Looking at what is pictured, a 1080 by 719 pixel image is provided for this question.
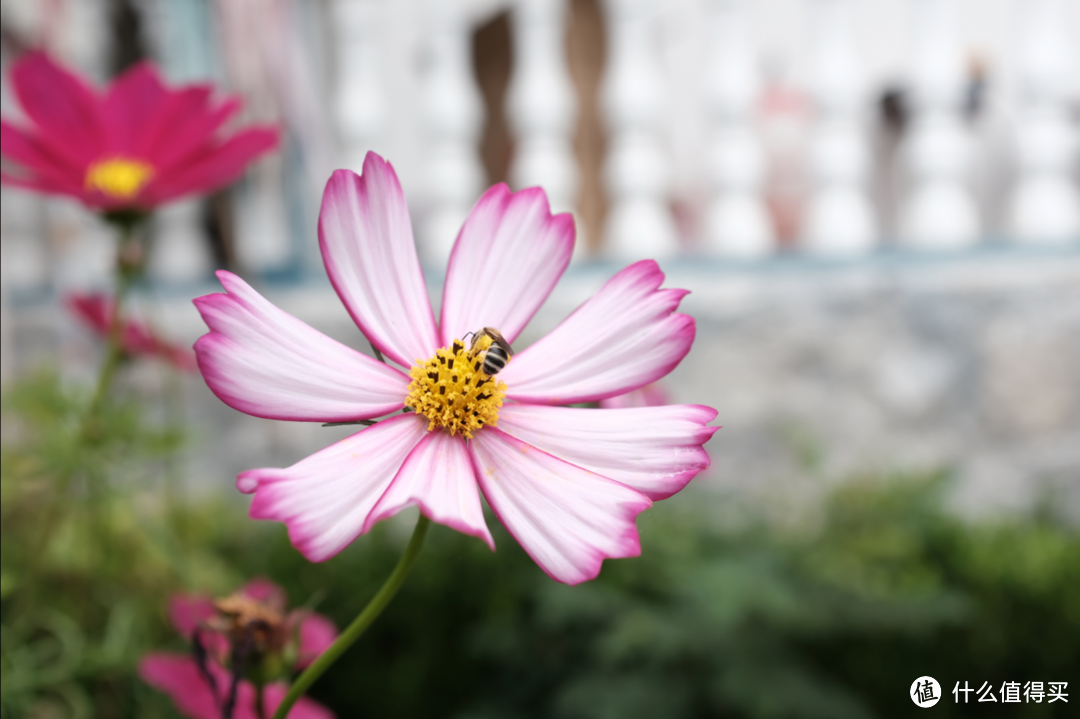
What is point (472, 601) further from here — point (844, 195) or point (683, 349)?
point (844, 195)

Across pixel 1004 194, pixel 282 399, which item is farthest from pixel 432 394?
pixel 1004 194

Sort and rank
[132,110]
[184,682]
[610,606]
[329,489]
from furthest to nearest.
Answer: [610,606], [132,110], [184,682], [329,489]

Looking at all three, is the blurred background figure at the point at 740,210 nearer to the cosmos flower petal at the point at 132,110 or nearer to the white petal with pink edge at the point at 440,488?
the cosmos flower petal at the point at 132,110

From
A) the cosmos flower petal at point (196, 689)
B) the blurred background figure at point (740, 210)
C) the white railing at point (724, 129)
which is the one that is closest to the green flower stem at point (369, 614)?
the cosmos flower petal at point (196, 689)

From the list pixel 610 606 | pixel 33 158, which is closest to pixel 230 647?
pixel 33 158

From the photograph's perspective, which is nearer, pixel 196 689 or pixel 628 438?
pixel 628 438

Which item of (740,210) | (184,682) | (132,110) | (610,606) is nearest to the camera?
(184,682)

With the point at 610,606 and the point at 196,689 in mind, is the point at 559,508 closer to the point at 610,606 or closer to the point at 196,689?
the point at 196,689

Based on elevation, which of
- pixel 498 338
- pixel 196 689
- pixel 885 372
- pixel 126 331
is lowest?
pixel 196 689
